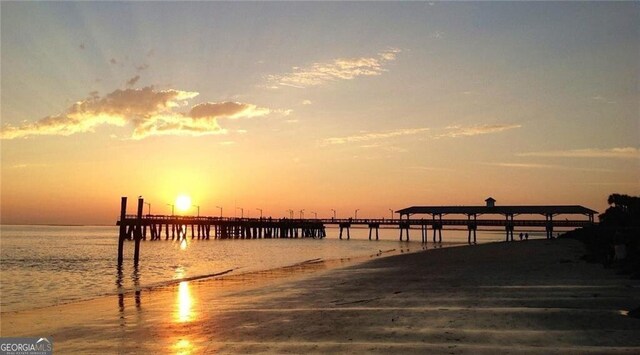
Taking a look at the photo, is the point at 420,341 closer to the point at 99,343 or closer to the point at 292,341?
the point at 292,341

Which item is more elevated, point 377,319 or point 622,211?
point 622,211

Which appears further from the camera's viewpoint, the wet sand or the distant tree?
the distant tree

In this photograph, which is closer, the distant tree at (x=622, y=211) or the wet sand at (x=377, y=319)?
the wet sand at (x=377, y=319)

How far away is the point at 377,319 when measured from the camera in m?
12.1

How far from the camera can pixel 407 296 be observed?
53.3 feet

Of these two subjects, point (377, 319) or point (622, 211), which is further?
point (622, 211)

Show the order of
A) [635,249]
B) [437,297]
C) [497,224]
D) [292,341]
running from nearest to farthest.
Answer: [292,341]
[437,297]
[635,249]
[497,224]

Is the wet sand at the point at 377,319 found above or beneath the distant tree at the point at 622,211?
beneath

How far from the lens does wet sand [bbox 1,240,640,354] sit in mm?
9344

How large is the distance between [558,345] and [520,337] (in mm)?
794

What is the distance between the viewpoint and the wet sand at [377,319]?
9.34m

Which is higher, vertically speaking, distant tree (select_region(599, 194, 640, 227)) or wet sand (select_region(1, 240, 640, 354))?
distant tree (select_region(599, 194, 640, 227))

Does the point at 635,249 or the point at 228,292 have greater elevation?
the point at 635,249

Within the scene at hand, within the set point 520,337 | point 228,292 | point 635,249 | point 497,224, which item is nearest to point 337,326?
point 520,337
